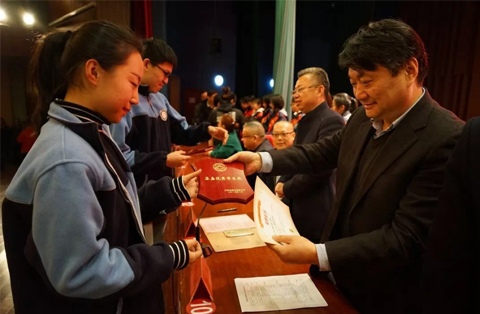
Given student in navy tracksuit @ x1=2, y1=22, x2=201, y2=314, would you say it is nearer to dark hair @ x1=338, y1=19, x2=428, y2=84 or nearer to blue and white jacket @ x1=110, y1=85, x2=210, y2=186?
dark hair @ x1=338, y1=19, x2=428, y2=84

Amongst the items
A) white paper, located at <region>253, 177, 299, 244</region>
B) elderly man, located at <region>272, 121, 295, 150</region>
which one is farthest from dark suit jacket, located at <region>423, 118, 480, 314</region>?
elderly man, located at <region>272, 121, 295, 150</region>

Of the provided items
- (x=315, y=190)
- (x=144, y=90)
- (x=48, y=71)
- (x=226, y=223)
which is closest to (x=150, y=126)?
(x=144, y=90)

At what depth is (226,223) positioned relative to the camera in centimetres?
174

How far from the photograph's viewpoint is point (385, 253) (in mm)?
992

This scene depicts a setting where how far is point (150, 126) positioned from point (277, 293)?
1327 mm

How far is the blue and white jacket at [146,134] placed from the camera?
185cm

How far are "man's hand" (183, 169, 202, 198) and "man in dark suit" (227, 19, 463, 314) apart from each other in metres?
0.43

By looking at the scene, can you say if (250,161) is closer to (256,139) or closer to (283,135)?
(283,135)

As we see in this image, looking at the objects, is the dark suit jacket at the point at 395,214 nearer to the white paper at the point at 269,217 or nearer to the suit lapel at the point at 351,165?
the suit lapel at the point at 351,165

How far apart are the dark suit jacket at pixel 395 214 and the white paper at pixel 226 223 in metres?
0.61

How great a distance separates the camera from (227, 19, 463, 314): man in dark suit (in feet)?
3.22

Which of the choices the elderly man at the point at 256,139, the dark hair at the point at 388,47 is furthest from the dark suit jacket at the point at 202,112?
the dark hair at the point at 388,47

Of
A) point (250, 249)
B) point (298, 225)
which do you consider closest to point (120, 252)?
point (250, 249)

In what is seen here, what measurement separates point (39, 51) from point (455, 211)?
1024 millimetres
